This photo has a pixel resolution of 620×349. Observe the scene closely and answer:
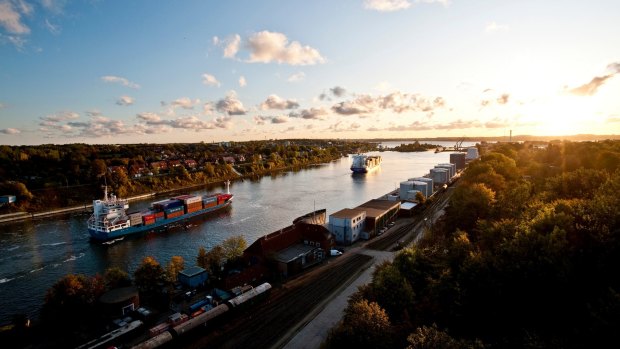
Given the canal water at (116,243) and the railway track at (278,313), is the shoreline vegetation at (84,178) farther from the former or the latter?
the railway track at (278,313)

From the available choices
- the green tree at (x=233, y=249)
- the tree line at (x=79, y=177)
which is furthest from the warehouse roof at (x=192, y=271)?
the tree line at (x=79, y=177)

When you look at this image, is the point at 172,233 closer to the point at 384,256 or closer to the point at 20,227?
the point at 20,227

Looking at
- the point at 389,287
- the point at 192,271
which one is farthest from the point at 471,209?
the point at 192,271

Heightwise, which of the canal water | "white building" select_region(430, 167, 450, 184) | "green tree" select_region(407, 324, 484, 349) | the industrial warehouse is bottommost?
the canal water

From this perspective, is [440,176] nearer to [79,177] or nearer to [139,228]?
[139,228]

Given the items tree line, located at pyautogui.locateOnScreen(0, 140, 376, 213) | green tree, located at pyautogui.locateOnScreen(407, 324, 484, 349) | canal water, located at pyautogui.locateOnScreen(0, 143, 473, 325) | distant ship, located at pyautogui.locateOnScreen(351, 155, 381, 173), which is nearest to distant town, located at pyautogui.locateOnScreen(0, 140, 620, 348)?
green tree, located at pyautogui.locateOnScreen(407, 324, 484, 349)

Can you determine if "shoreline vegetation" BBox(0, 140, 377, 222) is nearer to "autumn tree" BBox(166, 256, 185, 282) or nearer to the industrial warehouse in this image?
"autumn tree" BBox(166, 256, 185, 282)
